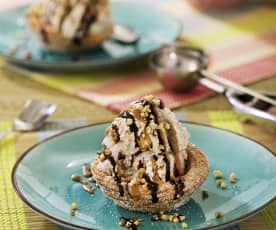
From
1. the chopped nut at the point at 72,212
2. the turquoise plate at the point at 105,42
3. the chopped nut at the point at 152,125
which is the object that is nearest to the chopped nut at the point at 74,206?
the chopped nut at the point at 72,212

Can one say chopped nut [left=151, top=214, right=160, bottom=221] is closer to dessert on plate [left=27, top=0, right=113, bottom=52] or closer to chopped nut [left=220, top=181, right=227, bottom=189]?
chopped nut [left=220, top=181, right=227, bottom=189]

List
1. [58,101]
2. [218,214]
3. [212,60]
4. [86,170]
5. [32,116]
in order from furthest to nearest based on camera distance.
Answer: [212,60] → [58,101] → [32,116] → [86,170] → [218,214]

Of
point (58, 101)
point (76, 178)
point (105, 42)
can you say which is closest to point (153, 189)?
point (76, 178)

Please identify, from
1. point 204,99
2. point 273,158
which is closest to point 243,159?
point 273,158

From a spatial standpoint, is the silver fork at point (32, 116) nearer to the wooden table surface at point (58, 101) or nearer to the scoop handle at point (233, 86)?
the wooden table surface at point (58, 101)

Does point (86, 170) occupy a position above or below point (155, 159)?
below

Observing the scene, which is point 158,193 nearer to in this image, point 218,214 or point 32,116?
point 218,214

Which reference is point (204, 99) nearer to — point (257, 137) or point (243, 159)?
point (257, 137)
